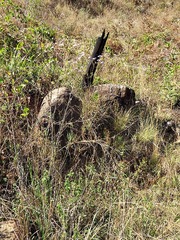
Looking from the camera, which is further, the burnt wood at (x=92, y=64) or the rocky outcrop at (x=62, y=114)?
the burnt wood at (x=92, y=64)

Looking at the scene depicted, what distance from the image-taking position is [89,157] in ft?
9.95

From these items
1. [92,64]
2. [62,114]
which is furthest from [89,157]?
[92,64]

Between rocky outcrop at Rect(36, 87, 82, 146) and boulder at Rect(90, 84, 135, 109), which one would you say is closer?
rocky outcrop at Rect(36, 87, 82, 146)

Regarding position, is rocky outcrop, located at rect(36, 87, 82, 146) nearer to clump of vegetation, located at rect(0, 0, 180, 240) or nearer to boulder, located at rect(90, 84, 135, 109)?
clump of vegetation, located at rect(0, 0, 180, 240)

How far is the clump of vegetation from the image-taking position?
2146mm

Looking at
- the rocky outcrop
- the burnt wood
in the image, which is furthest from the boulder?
the rocky outcrop

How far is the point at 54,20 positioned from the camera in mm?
7980

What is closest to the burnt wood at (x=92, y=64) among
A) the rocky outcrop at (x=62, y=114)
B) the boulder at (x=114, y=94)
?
the boulder at (x=114, y=94)

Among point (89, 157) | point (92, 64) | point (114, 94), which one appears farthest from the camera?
point (92, 64)

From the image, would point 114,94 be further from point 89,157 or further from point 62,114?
point 89,157

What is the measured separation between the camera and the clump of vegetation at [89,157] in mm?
2146

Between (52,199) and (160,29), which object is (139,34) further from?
(52,199)

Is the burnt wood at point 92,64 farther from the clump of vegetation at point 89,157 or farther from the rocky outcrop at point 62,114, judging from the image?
the rocky outcrop at point 62,114

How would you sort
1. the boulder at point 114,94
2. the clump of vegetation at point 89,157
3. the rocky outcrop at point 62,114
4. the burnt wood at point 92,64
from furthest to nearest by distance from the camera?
the burnt wood at point 92,64 < the boulder at point 114,94 < the rocky outcrop at point 62,114 < the clump of vegetation at point 89,157
